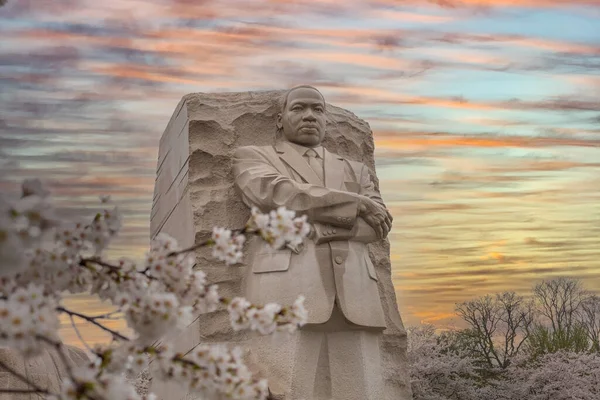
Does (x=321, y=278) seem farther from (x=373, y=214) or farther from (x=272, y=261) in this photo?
(x=373, y=214)

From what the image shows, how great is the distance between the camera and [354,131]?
7.13 metres

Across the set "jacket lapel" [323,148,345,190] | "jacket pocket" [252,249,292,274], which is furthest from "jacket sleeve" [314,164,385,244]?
"jacket lapel" [323,148,345,190]

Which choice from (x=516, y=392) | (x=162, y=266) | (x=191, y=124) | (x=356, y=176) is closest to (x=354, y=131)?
(x=356, y=176)

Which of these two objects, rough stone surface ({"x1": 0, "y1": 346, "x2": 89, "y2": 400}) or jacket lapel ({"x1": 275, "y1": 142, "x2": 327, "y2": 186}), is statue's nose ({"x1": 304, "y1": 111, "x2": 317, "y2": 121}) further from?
rough stone surface ({"x1": 0, "y1": 346, "x2": 89, "y2": 400})

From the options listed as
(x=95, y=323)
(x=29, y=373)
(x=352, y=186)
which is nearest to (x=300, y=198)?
(x=352, y=186)

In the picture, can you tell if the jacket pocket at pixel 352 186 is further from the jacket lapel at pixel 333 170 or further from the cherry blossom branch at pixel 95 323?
the cherry blossom branch at pixel 95 323

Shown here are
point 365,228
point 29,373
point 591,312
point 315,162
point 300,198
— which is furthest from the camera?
point 591,312

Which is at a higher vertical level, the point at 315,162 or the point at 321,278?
the point at 315,162

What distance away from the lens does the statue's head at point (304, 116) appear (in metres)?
6.36

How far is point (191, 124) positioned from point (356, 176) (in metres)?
1.29

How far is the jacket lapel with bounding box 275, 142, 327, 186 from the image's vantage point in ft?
20.4

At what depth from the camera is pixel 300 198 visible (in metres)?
5.91

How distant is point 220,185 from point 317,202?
0.79 meters

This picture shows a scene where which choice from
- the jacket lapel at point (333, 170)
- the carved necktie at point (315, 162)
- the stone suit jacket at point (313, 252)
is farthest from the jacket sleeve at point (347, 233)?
the carved necktie at point (315, 162)
